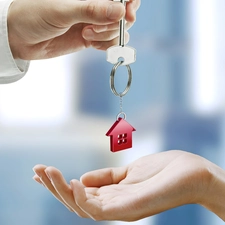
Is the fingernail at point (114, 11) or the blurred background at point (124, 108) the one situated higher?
the fingernail at point (114, 11)

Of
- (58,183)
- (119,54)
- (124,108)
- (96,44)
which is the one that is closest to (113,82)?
(119,54)

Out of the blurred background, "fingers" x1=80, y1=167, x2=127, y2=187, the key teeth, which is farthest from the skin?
the blurred background

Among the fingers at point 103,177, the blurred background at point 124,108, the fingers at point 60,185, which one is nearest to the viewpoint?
the fingers at point 60,185

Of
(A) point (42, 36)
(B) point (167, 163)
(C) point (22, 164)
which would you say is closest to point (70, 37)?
(A) point (42, 36)

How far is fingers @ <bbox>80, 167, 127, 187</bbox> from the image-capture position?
2.66 ft

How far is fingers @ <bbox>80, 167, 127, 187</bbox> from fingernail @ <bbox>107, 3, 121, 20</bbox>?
0.29m

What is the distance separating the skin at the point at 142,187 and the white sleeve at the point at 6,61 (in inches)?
10.2

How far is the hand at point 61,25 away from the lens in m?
0.72

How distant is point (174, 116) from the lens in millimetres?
1429

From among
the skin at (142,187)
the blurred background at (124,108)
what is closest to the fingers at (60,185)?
the skin at (142,187)

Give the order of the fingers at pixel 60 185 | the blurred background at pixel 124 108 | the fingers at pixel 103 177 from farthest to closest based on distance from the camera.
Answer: the blurred background at pixel 124 108 → the fingers at pixel 103 177 → the fingers at pixel 60 185

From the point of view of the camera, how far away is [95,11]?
71 cm

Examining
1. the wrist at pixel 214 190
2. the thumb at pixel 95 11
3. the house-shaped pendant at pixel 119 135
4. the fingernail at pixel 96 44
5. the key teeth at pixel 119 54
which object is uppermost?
the thumb at pixel 95 11

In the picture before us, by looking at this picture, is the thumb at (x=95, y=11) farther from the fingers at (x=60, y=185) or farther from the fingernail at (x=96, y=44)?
the fingers at (x=60, y=185)
